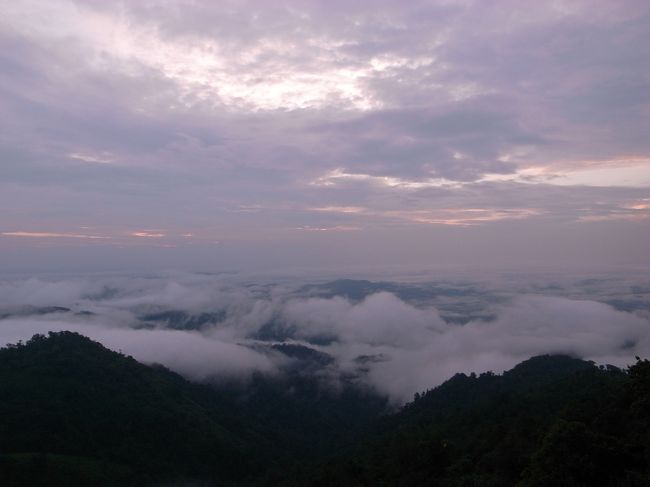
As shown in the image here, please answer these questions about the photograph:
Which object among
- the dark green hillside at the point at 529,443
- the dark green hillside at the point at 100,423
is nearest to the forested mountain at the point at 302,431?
the dark green hillside at the point at 529,443

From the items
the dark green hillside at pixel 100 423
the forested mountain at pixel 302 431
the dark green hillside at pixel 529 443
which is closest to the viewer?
the dark green hillside at pixel 529 443

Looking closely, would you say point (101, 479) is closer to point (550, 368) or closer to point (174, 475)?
point (174, 475)

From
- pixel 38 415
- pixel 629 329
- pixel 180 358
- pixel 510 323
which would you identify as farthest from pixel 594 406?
pixel 180 358

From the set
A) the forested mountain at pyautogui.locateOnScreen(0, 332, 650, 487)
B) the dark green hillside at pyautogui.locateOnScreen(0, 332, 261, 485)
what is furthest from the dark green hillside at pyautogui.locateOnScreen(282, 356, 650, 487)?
the dark green hillside at pyautogui.locateOnScreen(0, 332, 261, 485)

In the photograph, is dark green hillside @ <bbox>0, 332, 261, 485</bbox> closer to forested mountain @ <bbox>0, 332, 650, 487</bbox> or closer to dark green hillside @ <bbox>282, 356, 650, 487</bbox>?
forested mountain @ <bbox>0, 332, 650, 487</bbox>

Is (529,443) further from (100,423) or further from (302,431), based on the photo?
(302,431)

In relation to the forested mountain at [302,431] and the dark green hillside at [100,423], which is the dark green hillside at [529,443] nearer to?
the forested mountain at [302,431]
